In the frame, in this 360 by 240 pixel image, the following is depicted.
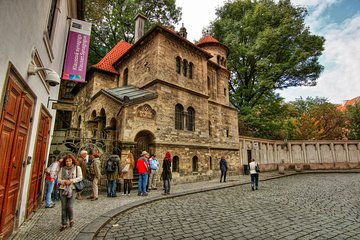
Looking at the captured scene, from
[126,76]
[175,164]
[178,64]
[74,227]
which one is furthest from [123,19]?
[74,227]

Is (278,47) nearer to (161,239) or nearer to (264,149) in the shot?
(264,149)

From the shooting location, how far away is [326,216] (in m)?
5.12

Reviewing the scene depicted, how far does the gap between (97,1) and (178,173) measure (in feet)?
43.4

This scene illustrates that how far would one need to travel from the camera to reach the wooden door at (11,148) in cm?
328

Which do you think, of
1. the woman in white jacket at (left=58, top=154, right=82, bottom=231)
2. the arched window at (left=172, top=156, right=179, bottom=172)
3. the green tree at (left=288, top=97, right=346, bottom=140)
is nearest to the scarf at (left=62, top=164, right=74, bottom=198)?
the woman in white jacket at (left=58, top=154, right=82, bottom=231)

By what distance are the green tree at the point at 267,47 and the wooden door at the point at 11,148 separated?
2125 cm

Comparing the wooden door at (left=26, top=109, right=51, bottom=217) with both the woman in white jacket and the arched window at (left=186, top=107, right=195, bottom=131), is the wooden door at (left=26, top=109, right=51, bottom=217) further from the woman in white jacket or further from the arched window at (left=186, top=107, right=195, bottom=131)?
the arched window at (left=186, top=107, right=195, bottom=131)

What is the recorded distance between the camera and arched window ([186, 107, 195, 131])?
14068 mm

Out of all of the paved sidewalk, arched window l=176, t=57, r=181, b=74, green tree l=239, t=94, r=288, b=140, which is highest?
arched window l=176, t=57, r=181, b=74

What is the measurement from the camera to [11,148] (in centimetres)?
358

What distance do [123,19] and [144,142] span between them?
1749 cm

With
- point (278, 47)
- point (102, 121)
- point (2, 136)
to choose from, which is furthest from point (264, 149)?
point (2, 136)

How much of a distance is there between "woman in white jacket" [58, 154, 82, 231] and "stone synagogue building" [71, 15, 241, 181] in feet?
17.2

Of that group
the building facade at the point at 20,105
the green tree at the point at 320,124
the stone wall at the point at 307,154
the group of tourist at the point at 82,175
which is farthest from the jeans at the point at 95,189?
the green tree at the point at 320,124
